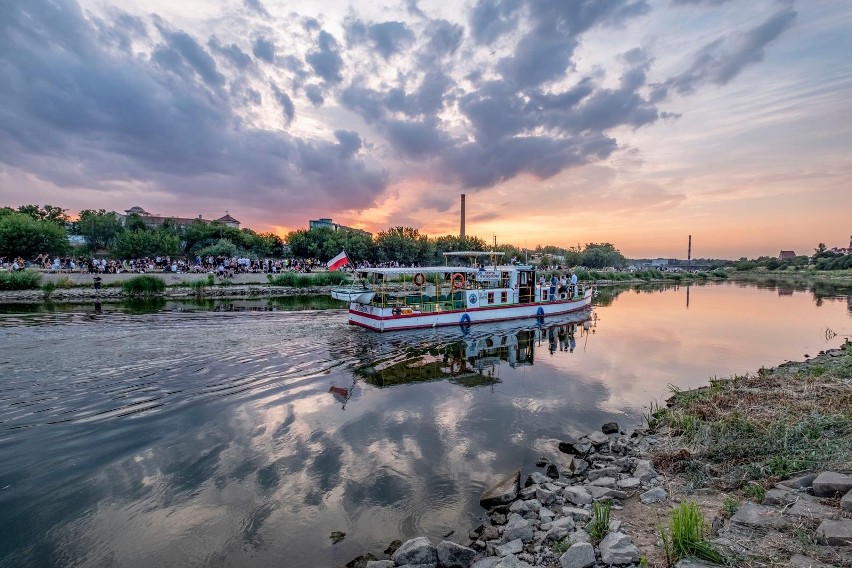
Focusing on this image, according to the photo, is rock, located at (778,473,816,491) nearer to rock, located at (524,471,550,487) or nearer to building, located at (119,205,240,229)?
rock, located at (524,471,550,487)

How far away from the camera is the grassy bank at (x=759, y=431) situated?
288 inches

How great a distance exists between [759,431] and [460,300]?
72.6ft

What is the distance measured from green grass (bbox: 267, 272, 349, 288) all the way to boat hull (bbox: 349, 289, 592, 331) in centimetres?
2611

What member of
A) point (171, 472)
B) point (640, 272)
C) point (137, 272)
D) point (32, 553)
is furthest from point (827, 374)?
point (640, 272)

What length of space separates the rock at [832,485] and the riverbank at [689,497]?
0.01 meters

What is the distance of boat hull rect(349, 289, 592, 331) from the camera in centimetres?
2645

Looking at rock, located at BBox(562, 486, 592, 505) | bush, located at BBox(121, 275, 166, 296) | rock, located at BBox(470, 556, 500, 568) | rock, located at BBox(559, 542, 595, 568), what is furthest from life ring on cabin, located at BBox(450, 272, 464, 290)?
bush, located at BBox(121, 275, 166, 296)

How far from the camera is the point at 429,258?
306 ft

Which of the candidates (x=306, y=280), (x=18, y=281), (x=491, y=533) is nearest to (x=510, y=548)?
(x=491, y=533)

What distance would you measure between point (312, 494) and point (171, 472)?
3429 millimetres

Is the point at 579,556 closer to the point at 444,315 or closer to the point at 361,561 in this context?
the point at 361,561

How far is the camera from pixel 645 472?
8.15 meters

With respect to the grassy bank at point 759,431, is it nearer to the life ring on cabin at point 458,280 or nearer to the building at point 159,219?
the life ring on cabin at point 458,280

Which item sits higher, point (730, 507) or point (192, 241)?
point (192, 241)
